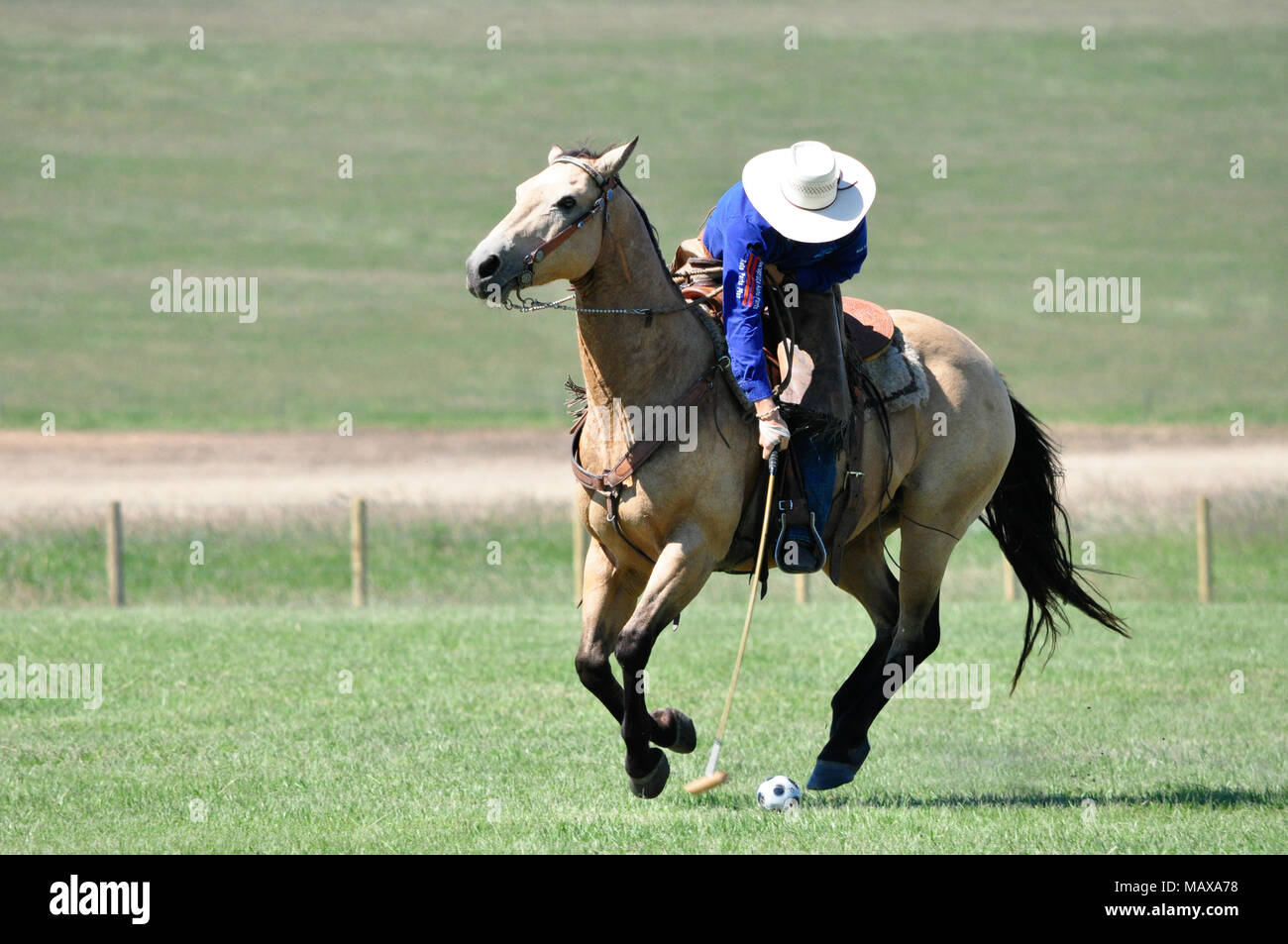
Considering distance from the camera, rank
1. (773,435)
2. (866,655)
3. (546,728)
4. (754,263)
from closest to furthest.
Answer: (773,435), (754,263), (866,655), (546,728)

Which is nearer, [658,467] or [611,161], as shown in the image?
[611,161]

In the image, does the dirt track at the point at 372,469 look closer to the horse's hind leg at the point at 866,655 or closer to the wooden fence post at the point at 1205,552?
the wooden fence post at the point at 1205,552

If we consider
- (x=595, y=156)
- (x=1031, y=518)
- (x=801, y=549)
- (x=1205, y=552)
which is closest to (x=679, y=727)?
(x=801, y=549)

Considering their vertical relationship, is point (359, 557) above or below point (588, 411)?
below

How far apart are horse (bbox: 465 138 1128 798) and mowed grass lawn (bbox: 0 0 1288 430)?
26008mm

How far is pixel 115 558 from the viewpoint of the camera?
56.8ft

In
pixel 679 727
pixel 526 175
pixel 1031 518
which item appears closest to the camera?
pixel 679 727

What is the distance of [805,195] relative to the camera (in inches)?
318

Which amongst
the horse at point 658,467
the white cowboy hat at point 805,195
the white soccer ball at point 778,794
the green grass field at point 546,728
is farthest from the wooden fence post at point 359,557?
the white cowboy hat at point 805,195

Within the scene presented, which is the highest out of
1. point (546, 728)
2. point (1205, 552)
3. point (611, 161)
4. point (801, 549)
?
point (611, 161)

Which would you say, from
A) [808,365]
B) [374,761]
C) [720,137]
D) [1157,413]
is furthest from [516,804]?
[720,137]

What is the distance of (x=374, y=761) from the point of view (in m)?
9.38

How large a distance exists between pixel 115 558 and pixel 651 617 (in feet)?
36.5

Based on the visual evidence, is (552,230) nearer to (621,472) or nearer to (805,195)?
(621,472)
